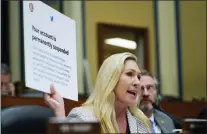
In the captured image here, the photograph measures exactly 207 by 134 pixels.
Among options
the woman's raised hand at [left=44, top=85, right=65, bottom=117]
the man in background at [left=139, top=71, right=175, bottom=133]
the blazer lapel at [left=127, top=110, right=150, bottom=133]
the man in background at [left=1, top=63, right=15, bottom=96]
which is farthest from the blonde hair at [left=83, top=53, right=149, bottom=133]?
the man in background at [left=1, top=63, right=15, bottom=96]

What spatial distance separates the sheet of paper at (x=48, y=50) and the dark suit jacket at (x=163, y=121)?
92 cm

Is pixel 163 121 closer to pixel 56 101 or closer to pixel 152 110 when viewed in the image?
pixel 152 110

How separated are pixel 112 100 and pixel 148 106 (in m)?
1.06

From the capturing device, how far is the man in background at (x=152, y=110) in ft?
10.3

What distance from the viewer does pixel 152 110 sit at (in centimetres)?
345

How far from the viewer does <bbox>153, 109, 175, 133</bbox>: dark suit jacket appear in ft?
10.1

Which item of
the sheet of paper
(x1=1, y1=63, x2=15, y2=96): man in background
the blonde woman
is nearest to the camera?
the sheet of paper

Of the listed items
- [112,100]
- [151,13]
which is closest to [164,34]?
[151,13]

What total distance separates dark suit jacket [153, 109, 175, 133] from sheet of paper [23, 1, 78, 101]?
917 millimetres

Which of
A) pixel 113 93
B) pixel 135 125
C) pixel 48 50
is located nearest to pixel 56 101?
pixel 48 50

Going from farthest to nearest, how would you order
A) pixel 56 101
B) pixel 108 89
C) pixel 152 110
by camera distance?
pixel 152 110, pixel 108 89, pixel 56 101

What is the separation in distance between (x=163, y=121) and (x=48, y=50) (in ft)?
4.47

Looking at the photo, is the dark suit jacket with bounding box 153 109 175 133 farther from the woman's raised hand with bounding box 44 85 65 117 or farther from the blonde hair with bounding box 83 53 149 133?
the woman's raised hand with bounding box 44 85 65 117

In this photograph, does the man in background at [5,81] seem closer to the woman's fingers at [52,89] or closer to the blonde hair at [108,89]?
the blonde hair at [108,89]
